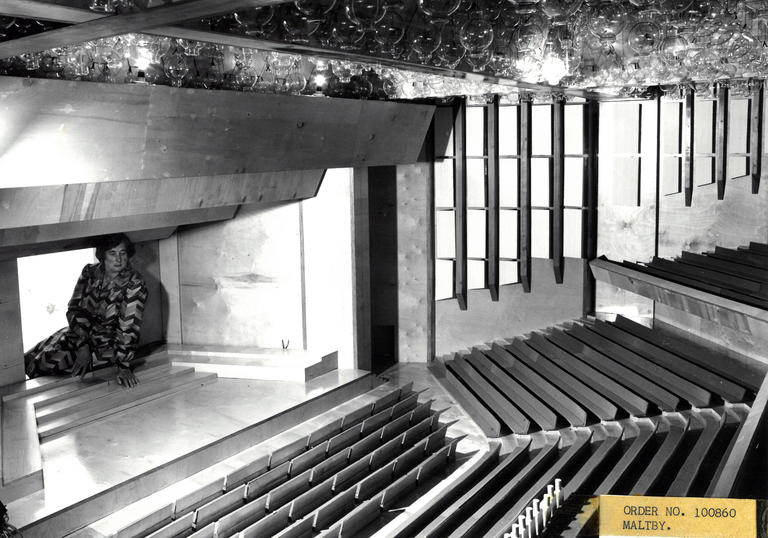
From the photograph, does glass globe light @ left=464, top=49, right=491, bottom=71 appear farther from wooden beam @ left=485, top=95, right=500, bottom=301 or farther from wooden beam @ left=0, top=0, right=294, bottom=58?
wooden beam @ left=485, top=95, right=500, bottom=301

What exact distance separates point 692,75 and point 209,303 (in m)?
8.03

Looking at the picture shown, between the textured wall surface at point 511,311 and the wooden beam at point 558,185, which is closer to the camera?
the wooden beam at point 558,185

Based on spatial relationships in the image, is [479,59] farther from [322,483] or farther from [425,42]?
[322,483]

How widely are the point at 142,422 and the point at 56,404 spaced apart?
3.75ft

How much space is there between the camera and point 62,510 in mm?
7141

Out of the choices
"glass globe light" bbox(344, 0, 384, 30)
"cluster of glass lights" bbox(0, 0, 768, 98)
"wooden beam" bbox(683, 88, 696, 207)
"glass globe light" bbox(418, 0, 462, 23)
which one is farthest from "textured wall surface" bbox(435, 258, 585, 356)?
"glass globe light" bbox(344, 0, 384, 30)

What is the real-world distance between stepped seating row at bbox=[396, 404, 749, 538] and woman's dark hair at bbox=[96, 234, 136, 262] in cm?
584

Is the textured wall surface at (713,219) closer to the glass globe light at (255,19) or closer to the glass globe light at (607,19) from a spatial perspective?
the glass globe light at (607,19)

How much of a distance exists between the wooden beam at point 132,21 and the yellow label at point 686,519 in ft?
9.97

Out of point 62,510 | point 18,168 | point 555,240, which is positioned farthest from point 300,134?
point 555,240

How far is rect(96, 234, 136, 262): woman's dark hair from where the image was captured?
34.8 feet

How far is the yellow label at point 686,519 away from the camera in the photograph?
381cm

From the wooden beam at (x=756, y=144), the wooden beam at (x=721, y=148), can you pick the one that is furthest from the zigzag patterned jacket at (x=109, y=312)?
the wooden beam at (x=756, y=144)

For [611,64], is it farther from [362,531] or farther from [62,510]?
[62,510]
